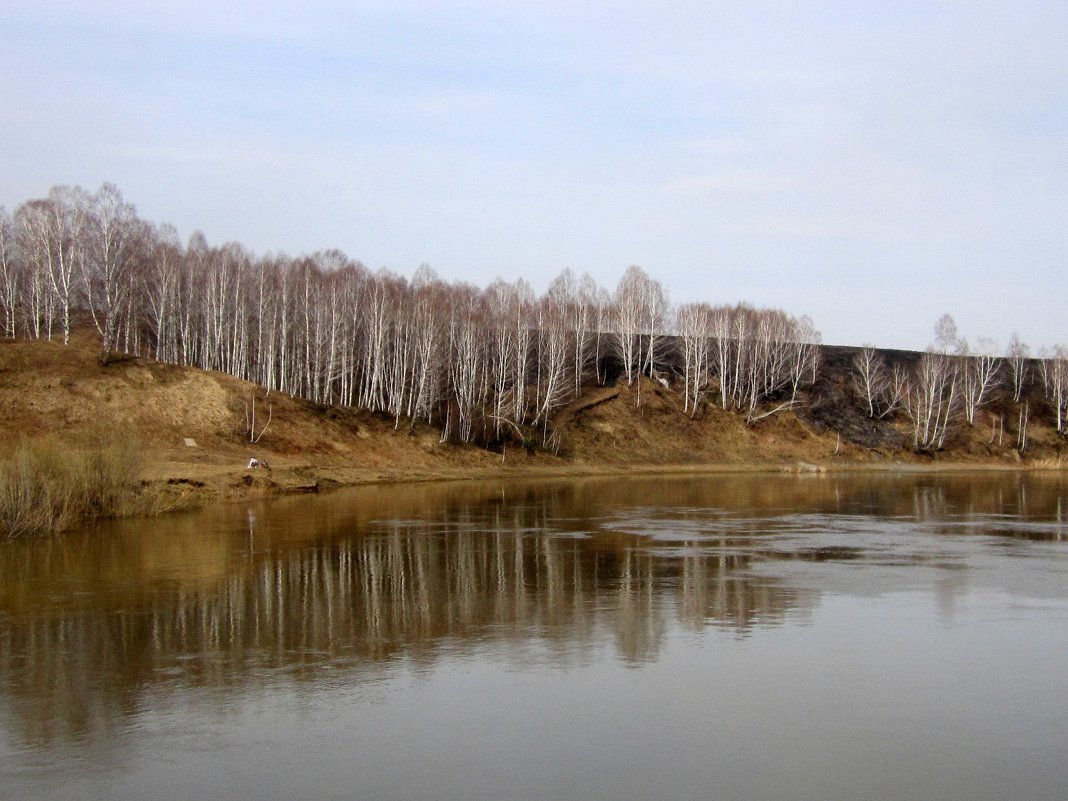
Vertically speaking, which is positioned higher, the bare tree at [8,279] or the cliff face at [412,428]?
the bare tree at [8,279]

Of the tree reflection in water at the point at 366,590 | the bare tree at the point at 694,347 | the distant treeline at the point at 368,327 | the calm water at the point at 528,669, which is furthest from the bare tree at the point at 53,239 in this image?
the bare tree at the point at 694,347

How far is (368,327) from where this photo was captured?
2862 inches

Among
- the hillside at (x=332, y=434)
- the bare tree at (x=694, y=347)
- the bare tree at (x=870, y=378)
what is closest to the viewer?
the hillside at (x=332, y=434)

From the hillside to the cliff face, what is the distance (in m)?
0.11

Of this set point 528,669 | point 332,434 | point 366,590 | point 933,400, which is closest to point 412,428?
point 332,434

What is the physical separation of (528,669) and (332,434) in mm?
49645

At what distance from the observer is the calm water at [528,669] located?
9.88m

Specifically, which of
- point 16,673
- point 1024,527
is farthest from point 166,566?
point 1024,527

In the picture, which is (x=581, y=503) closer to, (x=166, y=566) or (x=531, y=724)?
(x=166, y=566)

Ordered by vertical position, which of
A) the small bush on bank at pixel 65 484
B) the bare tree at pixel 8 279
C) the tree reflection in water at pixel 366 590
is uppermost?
the bare tree at pixel 8 279

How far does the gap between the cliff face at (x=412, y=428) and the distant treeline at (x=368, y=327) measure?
1.77 meters

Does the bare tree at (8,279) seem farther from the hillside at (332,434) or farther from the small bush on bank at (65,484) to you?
the small bush on bank at (65,484)

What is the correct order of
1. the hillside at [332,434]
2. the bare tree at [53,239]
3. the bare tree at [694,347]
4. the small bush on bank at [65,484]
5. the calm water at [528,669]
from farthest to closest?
1. the bare tree at [694,347]
2. the bare tree at [53,239]
3. the hillside at [332,434]
4. the small bush on bank at [65,484]
5. the calm water at [528,669]

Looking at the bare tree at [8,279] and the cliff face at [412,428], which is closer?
the cliff face at [412,428]
